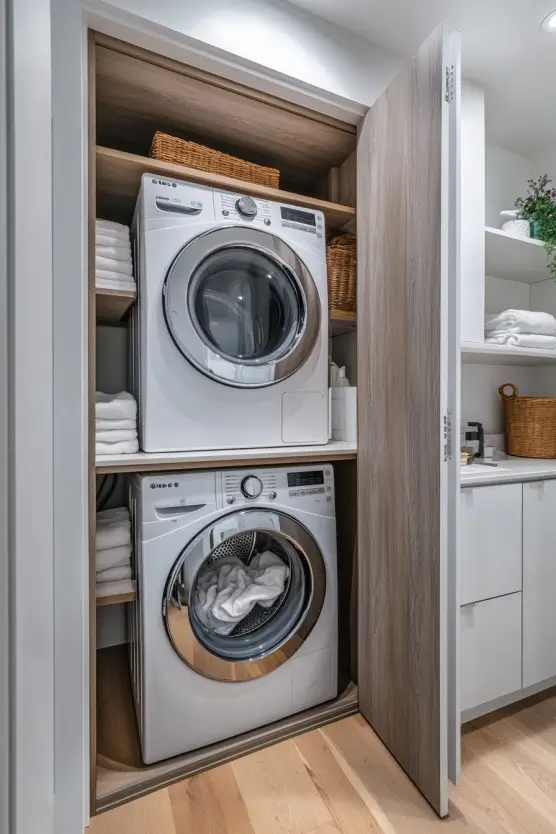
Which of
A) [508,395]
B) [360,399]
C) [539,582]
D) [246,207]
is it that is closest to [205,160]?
[246,207]

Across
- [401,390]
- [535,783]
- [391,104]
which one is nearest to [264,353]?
[401,390]

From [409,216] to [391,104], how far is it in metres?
0.38

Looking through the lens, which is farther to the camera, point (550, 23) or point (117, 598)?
point (550, 23)

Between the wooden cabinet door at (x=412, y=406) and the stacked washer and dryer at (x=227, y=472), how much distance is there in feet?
0.55

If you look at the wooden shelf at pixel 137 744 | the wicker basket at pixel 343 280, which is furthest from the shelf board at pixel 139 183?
the wooden shelf at pixel 137 744

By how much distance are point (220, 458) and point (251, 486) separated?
15 centimetres

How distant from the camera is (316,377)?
4.81 ft


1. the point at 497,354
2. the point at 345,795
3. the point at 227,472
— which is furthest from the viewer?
the point at 497,354

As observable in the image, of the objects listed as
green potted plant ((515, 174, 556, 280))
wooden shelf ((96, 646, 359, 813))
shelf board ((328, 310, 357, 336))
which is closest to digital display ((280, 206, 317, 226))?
shelf board ((328, 310, 357, 336))

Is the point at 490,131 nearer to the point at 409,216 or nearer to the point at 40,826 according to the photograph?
the point at 409,216

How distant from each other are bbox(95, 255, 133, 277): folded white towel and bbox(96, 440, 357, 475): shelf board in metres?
0.55

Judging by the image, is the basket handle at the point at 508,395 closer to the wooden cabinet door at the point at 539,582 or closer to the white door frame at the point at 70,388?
the wooden cabinet door at the point at 539,582

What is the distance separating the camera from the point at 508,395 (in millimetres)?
2074

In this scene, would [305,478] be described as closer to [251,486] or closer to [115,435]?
[251,486]
